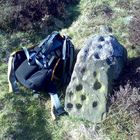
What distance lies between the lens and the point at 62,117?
→ 7.02 m

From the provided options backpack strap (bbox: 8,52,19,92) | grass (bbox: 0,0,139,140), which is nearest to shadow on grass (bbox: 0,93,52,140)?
grass (bbox: 0,0,139,140)

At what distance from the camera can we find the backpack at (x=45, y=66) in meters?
7.32

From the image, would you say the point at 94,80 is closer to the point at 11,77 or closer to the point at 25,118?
the point at 25,118

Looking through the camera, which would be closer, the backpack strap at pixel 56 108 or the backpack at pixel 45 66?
the backpack strap at pixel 56 108

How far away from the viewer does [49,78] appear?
7324mm

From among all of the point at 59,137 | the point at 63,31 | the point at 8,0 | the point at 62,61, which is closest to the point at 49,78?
the point at 62,61

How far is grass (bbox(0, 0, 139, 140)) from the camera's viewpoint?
6.55 metres

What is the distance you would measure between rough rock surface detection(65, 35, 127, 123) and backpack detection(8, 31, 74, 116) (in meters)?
0.40

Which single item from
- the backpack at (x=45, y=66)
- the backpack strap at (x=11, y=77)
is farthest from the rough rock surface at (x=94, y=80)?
the backpack strap at (x=11, y=77)

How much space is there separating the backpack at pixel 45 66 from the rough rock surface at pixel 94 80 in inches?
15.8

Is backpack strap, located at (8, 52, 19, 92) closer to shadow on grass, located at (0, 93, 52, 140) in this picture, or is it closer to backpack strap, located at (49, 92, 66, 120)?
shadow on grass, located at (0, 93, 52, 140)

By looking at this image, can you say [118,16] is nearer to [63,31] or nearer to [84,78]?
[63,31]

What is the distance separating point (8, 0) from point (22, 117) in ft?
11.8

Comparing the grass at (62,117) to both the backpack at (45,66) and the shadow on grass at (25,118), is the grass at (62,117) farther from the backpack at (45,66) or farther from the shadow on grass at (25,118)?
the backpack at (45,66)
